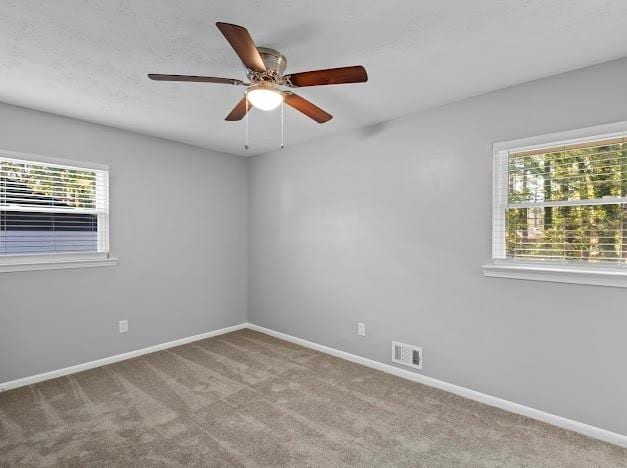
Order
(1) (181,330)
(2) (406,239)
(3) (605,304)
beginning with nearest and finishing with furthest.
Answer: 1. (3) (605,304)
2. (2) (406,239)
3. (1) (181,330)

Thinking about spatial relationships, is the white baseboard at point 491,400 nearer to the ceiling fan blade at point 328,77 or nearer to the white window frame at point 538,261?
the white window frame at point 538,261

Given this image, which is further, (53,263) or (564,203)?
(53,263)

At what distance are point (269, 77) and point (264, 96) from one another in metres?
0.10

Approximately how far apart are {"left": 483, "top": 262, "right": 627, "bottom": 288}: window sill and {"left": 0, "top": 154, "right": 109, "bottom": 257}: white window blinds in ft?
11.9

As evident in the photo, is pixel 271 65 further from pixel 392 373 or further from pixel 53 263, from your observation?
pixel 392 373

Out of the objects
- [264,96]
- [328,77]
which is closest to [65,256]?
[264,96]

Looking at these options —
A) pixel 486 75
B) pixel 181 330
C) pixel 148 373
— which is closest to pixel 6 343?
pixel 148 373

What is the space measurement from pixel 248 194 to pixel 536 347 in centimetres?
364

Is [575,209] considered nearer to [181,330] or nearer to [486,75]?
[486,75]

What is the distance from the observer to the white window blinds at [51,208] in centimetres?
287

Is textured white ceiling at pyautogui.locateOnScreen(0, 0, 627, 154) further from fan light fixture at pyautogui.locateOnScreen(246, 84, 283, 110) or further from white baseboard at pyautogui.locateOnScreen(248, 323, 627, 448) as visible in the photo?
white baseboard at pyautogui.locateOnScreen(248, 323, 627, 448)

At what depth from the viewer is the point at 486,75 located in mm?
2342

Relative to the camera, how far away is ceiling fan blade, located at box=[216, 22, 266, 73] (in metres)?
1.38

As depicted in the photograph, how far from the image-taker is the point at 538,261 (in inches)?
97.9
